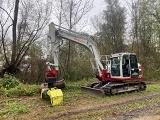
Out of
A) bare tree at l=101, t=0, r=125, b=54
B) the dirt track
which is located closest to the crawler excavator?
the dirt track

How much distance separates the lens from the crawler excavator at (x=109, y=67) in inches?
488

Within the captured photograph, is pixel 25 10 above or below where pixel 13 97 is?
above

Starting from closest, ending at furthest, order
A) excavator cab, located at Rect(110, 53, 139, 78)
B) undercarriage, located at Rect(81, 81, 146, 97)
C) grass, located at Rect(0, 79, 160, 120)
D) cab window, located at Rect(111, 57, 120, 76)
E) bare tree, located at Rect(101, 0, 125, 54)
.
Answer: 1. grass, located at Rect(0, 79, 160, 120)
2. undercarriage, located at Rect(81, 81, 146, 97)
3. excavator cab, located at Rect(110, 53, 139, 78)
4. cab window, located at Rect(111, 57, 120, 76)
5. bare tree, located at Rect(101, 0, 125, 54)

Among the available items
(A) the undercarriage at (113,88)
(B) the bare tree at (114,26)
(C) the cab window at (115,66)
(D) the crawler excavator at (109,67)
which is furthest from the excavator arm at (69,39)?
(B) the bare tree at (114,26)

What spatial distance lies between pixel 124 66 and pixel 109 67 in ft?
2.77

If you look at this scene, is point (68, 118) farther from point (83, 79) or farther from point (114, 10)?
point (114, 10)

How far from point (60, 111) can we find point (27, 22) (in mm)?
12515

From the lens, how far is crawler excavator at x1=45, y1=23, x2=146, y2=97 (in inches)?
488

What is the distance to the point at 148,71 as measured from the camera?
22.5m

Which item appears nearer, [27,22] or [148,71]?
[27,22]

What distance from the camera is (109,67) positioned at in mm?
13062

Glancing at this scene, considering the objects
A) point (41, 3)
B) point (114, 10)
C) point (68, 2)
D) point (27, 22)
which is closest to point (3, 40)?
point (27, 22)

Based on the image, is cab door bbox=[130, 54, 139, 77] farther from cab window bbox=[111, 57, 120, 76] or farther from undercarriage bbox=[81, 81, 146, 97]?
cab window bbox=[111, 57, 120, 76]

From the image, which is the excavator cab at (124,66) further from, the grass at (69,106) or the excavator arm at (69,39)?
the grass at (69,106)
